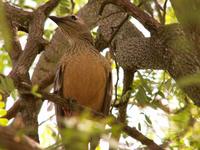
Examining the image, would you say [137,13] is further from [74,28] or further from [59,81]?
[74,28]

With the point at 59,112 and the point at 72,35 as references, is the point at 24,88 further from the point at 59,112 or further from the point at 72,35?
the point at 72,35

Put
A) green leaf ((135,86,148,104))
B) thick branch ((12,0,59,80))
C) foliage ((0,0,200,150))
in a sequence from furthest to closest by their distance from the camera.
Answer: green leaf ((135,86,148,104)), thick branch ((12,0,59,80)), foliage ((0,0,200,150))

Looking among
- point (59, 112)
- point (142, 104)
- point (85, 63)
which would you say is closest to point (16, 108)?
point (59, 112)

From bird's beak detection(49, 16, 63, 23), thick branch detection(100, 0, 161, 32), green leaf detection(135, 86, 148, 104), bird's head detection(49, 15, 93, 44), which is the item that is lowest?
green leaf detection(135, 86, 148, 104)

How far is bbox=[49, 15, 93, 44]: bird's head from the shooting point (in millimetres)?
7352

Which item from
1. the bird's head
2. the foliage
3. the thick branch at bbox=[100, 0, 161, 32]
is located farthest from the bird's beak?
the thick branch at bbox=[100, 0, 161, 32]

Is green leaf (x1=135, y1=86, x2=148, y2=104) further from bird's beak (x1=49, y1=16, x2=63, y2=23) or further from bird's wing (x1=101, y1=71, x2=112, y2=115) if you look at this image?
bird's beak (x1=49, y1=16, x2=63, y2=23)

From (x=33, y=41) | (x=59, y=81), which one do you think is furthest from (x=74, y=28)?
(x=33, y=41)

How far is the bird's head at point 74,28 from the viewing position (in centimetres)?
735

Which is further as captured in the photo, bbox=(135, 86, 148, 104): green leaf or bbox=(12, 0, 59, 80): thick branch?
bbox=(135, 86, 148, 104): green leaf

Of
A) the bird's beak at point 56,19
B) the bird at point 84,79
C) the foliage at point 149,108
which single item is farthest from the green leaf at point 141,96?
the bird's beak at point 56,19

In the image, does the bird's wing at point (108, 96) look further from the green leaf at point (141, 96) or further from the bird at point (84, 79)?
the green leaf at point (141, 96)

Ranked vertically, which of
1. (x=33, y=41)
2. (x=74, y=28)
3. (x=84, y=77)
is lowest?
(x=84, y=77)

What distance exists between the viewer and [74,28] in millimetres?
7445
